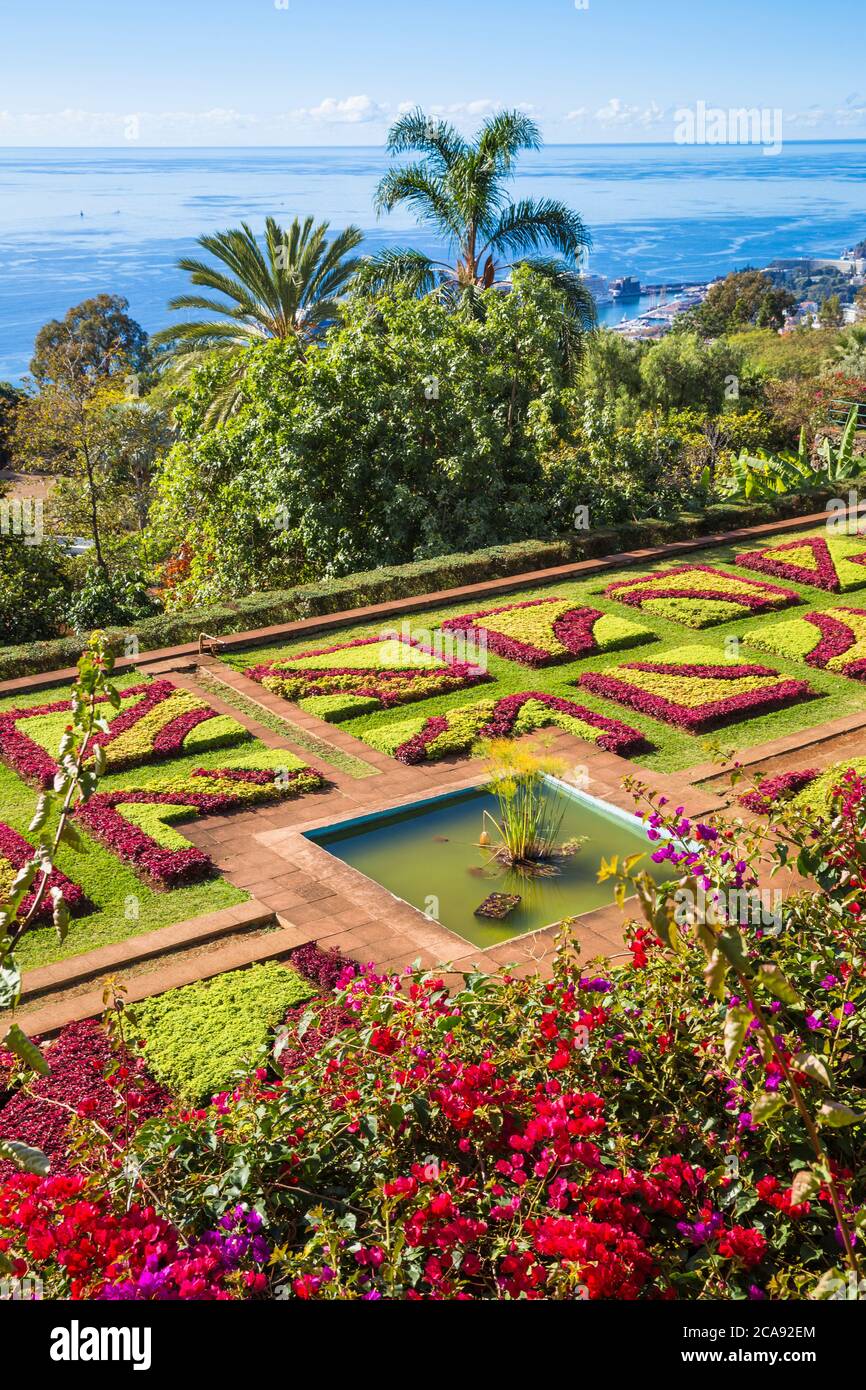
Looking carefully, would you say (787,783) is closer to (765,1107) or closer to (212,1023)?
(212,1023)

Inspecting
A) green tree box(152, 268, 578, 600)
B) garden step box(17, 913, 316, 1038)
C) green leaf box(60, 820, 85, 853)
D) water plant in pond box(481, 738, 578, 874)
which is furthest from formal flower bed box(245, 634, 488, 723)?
green leaf box(60, 820, 85, 853)

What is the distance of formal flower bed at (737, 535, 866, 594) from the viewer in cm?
1512

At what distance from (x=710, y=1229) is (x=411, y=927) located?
411cm

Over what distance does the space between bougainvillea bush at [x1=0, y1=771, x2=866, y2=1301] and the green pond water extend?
279 centimetres

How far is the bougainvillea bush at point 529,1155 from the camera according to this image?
3641mm

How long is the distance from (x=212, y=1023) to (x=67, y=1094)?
0.91m

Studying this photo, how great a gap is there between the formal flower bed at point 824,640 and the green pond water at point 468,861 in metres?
3.97

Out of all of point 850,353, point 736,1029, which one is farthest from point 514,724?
point 850,353

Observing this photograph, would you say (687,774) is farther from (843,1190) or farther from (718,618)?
(843,1190)

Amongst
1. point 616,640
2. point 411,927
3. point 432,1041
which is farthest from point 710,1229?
point 616,640

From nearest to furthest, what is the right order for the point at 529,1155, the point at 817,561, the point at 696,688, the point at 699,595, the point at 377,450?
1. the point at 529,1155
2. the point at 696,688
3. the point at 699,595
4. the point at 817,561
5. the point at 377,450

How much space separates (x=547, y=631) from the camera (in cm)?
1334
